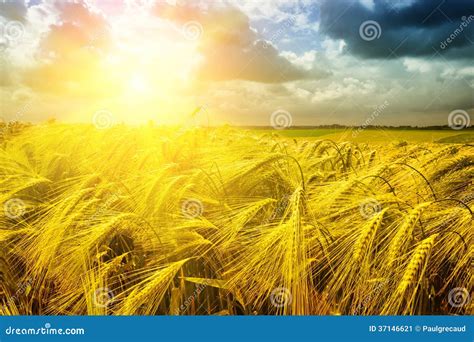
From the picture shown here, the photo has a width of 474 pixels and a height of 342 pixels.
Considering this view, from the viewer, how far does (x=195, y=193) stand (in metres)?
2.15

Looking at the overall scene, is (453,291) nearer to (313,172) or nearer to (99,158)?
(313,172)

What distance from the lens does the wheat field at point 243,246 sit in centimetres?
179

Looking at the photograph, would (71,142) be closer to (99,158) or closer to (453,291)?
(99,158)

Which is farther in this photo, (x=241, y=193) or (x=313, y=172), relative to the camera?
(x=313, y=172)

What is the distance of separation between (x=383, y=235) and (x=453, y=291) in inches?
16.4

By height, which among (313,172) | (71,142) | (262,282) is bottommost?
(262,282)

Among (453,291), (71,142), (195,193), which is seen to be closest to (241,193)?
(195,193)

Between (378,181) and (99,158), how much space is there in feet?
6.00

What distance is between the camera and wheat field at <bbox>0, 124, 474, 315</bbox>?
1.79 metres

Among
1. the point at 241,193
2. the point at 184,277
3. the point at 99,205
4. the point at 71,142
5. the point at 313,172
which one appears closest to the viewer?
the point at 184,277

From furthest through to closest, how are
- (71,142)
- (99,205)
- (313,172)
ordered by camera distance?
(71,142) < (313,172) < (99,205)

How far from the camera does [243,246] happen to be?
6.52 feet

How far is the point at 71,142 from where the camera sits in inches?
134

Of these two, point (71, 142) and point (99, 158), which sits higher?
point (71, 142)
